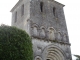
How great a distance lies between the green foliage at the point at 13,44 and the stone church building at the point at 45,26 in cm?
417

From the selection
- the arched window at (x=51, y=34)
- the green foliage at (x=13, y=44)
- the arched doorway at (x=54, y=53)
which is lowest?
the arched doorway at (x=54, y=53)

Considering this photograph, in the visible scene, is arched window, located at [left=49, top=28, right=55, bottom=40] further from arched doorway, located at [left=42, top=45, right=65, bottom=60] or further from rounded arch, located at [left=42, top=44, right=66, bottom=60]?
arched doorway, located at [left=42, top=45, right=65, bottom=60]

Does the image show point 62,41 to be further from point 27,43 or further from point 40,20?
point 27,43

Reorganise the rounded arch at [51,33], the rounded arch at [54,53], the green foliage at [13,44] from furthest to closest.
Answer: the rounded arch at [51,33] → the rounded arch at [54,53] → the green foliage at [13,44]

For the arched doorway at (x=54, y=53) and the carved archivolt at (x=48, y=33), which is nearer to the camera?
the carved archivolt at (x=48, y=33)

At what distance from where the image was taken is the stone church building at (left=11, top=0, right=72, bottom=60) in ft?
58.9

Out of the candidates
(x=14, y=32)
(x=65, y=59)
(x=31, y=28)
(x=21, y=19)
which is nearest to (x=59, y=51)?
(x=65, y=59)

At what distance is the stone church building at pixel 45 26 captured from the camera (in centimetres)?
1795

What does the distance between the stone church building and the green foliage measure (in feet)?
13.7

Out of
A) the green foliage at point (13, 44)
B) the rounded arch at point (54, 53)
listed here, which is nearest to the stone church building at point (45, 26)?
the rounded arch at point (54, 53)

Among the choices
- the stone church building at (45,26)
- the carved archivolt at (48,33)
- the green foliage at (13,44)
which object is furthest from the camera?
the carved archivolt at (48,33)

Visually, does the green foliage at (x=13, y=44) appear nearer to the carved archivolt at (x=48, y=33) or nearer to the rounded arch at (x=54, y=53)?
the carved archivolt at (x=48, y=33)

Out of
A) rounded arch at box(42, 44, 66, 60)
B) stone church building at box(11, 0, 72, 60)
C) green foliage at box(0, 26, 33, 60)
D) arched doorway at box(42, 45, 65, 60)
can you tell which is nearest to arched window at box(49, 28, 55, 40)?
stone church building at box(11, 0, 72, 60)

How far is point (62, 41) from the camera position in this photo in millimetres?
20078
